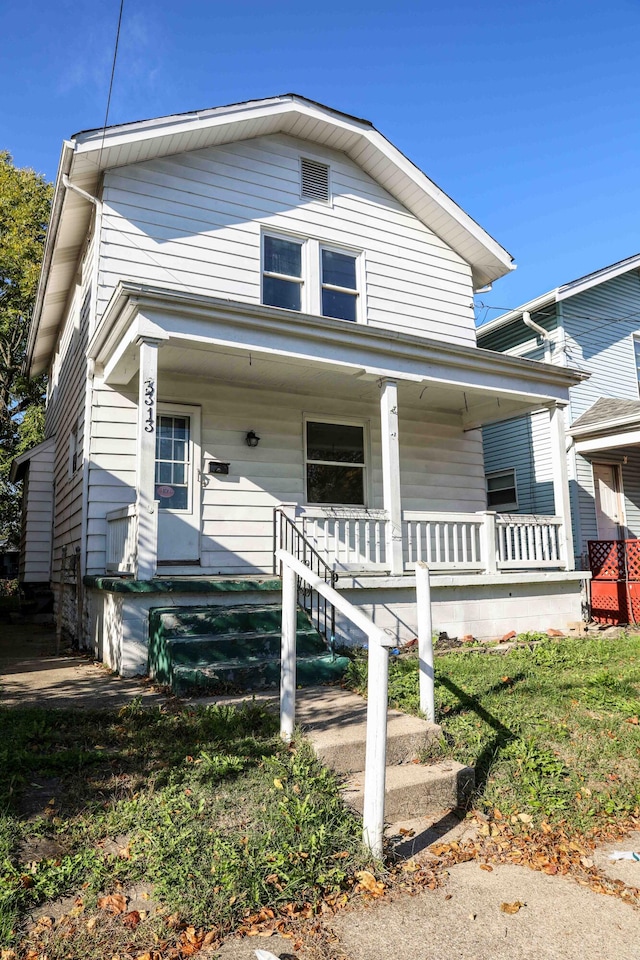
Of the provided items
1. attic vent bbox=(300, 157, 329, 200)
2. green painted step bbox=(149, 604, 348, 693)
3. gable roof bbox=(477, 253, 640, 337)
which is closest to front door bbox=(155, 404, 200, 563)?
green painted step bbox=(149, 604, 348, 693)

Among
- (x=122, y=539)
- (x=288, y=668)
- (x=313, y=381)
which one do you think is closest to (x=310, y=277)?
(x=313, y=381)

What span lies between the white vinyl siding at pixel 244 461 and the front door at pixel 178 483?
0.14 m

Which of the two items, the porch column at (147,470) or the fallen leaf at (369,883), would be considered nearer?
the fallen leaf at (369,883)

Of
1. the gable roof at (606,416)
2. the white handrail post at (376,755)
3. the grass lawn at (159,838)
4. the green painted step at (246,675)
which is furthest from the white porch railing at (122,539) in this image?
the gable roof at (606,416)

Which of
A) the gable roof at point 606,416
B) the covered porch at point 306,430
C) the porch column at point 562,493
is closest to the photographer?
the covered porch at point 306,430

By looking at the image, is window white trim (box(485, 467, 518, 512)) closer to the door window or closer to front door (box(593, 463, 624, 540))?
front door (box(593, 463, 624, 540))

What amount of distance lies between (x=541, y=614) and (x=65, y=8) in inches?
384

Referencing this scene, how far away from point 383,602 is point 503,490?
904 centimetres

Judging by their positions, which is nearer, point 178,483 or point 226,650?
point 226,650

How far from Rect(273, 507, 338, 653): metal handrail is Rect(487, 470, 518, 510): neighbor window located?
351 inches

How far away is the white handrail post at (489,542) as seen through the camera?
9148 millimetres

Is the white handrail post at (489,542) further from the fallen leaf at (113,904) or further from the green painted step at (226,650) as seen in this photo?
the fallen leaf at (113,904)

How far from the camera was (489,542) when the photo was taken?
9.20 m

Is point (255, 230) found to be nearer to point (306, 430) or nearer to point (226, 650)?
point (306, 430)
